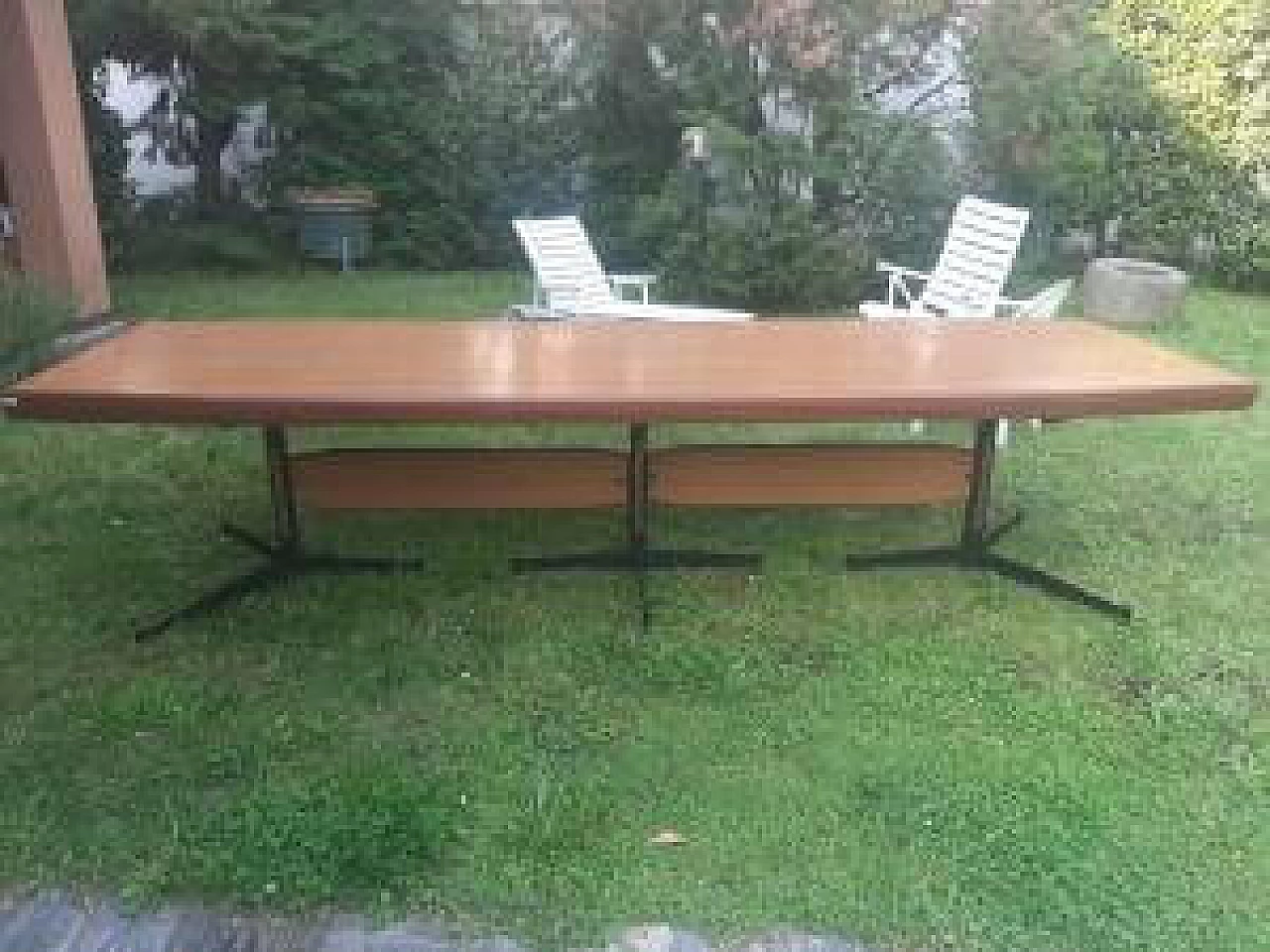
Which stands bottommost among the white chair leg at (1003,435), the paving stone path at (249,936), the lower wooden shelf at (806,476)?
the paving stone path at (249,936)

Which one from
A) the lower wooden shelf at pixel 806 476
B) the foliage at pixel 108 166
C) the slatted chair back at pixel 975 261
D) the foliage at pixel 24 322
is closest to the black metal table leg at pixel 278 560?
the lower wooden shelf at pixel 806 476

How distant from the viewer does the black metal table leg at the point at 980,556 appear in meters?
3.59

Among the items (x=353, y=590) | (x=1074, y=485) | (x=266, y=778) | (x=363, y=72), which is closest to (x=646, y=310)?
(x=1074, y=485)

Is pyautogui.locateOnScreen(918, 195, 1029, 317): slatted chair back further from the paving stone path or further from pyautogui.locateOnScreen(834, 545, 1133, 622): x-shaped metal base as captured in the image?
the paving stone path

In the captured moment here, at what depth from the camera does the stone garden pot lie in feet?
23.0

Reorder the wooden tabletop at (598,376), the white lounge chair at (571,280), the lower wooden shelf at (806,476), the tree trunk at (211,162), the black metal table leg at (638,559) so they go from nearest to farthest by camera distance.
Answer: the wooden tabletop at (598,376)
the lower wooden shelf at (806,476)
the black metal table leg at (638,559)
the white lounge chair at (571,280)
the tree trunk at (211,162)

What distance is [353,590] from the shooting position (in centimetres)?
358

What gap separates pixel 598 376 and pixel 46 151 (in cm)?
425

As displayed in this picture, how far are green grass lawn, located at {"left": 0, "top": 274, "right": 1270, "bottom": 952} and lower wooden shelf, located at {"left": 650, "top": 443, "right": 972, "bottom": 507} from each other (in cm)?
32

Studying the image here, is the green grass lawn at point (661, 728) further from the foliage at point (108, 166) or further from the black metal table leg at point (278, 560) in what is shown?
the foliage at point (108, 166)

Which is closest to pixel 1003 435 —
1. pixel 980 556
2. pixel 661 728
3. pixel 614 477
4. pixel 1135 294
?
pixel 980 556

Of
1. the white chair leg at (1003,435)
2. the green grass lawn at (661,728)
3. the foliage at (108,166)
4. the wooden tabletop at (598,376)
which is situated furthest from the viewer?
the foliage at (108,166)

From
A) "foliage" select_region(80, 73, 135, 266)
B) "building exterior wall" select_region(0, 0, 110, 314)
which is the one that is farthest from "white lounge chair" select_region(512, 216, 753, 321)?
"foliage" select_region(80, 73, 135, 266)

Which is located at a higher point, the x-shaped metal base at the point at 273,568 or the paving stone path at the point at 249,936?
the x-shaped metal base at the point at 273,568
